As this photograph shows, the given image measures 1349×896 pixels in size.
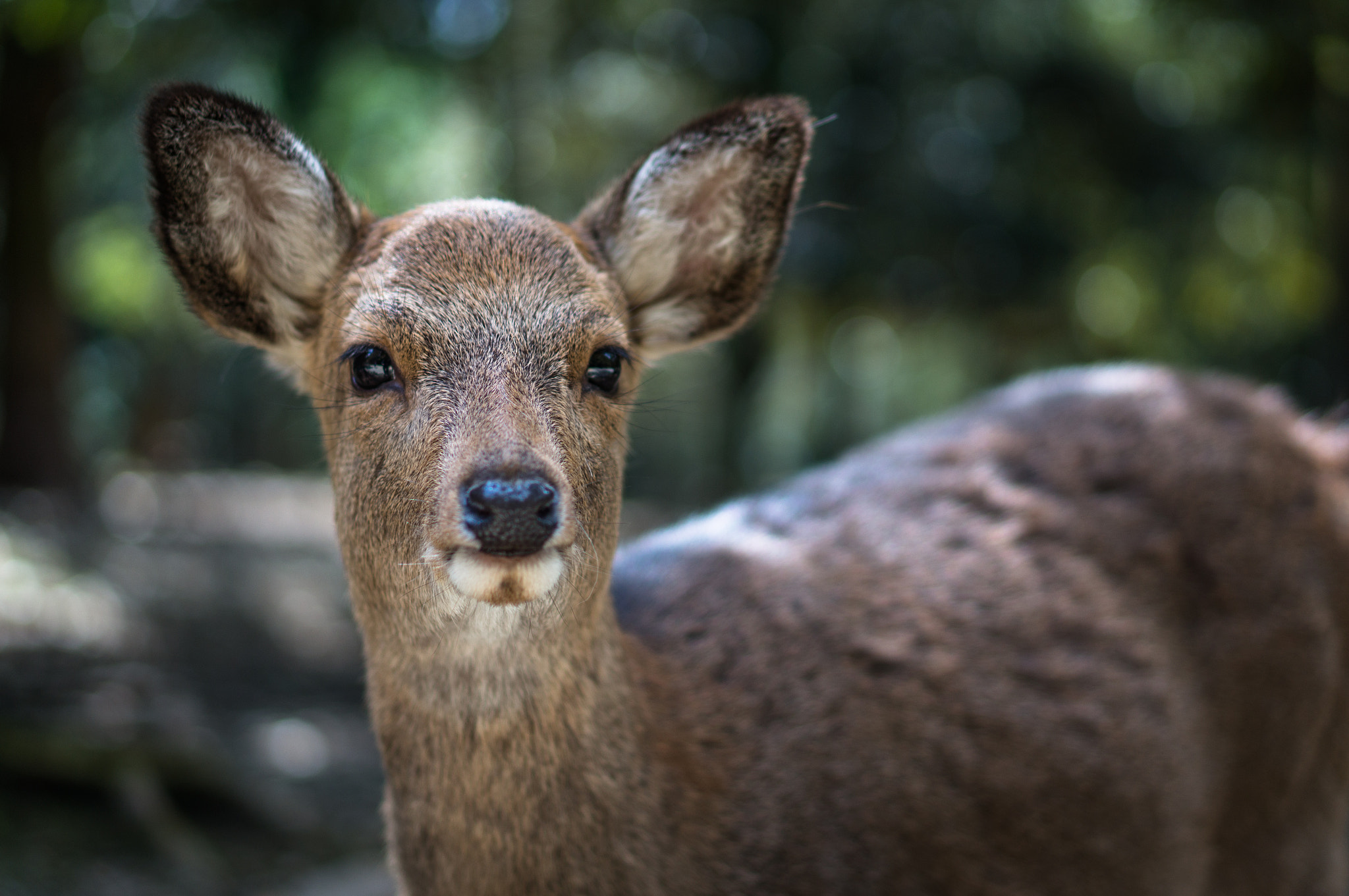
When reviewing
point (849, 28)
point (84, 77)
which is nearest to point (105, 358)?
point (84, 77)

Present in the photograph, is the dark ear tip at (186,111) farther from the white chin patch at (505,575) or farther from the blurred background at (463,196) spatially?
the white chin patch at (505,575)

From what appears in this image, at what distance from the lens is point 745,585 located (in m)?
4.03

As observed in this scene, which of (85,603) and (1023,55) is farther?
(1023,55)

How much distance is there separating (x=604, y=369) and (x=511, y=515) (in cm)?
85

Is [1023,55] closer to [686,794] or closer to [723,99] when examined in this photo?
[723,99]

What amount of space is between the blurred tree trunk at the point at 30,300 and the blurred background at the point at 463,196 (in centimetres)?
4

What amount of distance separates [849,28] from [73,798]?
585 inches

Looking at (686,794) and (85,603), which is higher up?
(686,794)

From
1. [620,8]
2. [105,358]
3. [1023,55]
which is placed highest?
[620,8]

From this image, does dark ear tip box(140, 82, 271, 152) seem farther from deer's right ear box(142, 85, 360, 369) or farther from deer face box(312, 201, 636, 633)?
deer face box(312, 201, 636, 633)

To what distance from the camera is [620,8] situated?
1612 centimetres

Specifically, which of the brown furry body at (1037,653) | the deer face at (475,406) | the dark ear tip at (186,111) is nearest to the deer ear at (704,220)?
the deer face at (475,406)

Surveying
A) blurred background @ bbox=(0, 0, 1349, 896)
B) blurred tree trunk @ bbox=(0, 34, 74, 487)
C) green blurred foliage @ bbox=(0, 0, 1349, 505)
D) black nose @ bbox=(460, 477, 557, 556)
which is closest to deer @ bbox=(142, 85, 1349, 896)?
black nose @ bbox=(460, 477, 557, 556)

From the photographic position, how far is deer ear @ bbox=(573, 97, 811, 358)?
11.7ft
